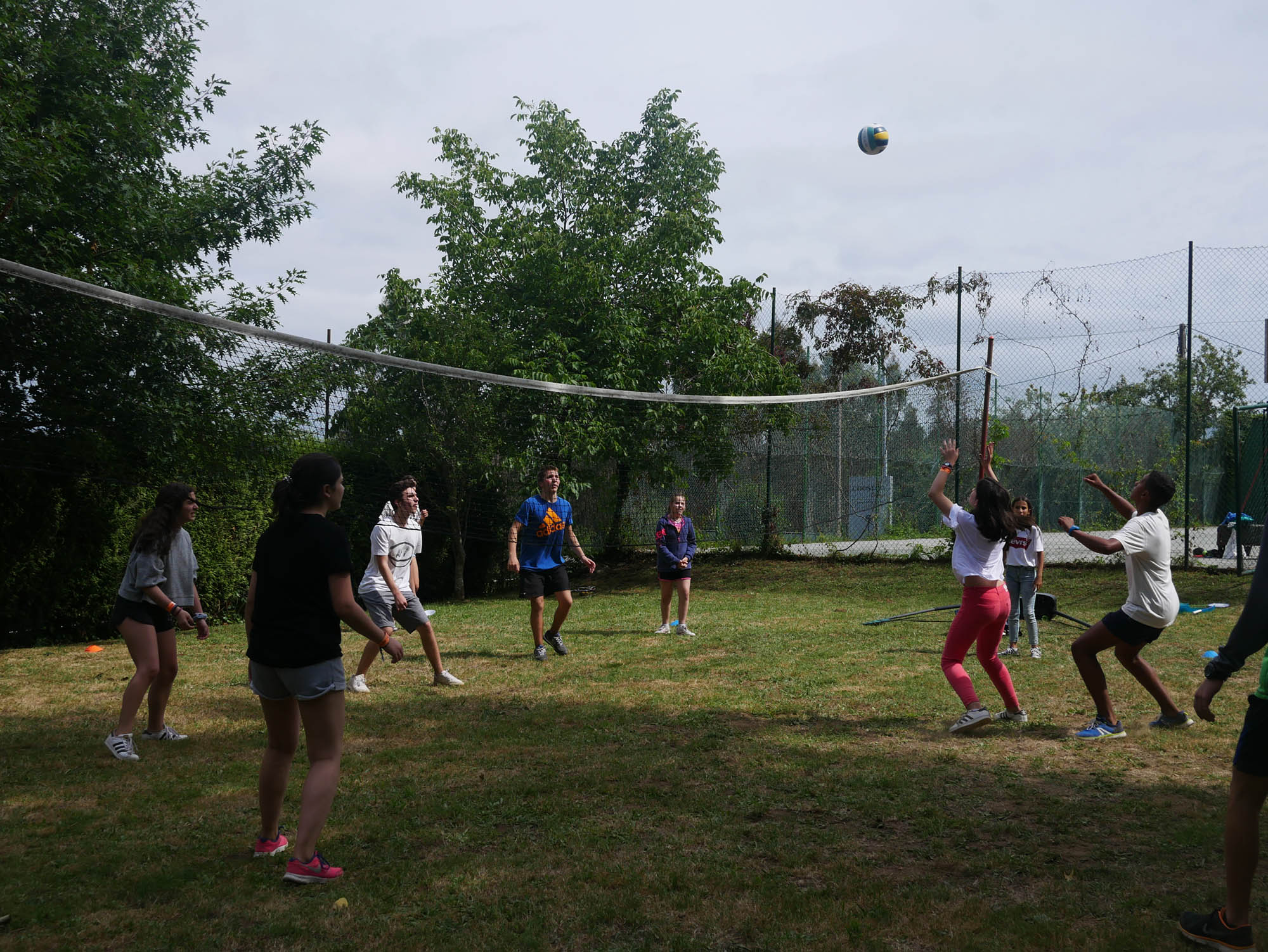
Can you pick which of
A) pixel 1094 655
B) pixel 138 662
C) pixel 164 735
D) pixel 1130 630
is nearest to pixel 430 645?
pixel 164 735

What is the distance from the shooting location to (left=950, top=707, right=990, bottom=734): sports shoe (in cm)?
593

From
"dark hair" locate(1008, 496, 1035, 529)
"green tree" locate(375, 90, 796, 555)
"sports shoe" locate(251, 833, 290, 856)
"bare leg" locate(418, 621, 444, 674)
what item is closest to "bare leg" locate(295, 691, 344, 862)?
"sports shoe" locate(251, 833, 290, 856)

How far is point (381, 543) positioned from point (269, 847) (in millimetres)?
3599

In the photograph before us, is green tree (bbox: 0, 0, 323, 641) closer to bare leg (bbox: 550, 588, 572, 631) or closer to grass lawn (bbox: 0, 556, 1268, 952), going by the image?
grass lawn (bbox: 0, 556, 1268, 952)

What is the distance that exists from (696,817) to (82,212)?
10.3m

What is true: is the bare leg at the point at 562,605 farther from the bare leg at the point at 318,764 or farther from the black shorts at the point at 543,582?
the bare leg at the point at 318,764

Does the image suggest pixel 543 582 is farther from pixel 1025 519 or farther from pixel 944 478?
pixel 1025 519

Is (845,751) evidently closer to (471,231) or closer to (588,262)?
(588,262)

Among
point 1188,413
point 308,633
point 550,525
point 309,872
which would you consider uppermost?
point 1188,413

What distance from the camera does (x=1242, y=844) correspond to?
304 centimetres

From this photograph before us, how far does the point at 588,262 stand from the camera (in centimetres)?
1708

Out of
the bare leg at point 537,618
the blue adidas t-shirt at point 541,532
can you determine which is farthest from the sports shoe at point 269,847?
the blue adidas t-shirt at point 541,532

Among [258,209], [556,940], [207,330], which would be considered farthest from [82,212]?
[556,940]

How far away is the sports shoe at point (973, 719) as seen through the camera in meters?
5.93
